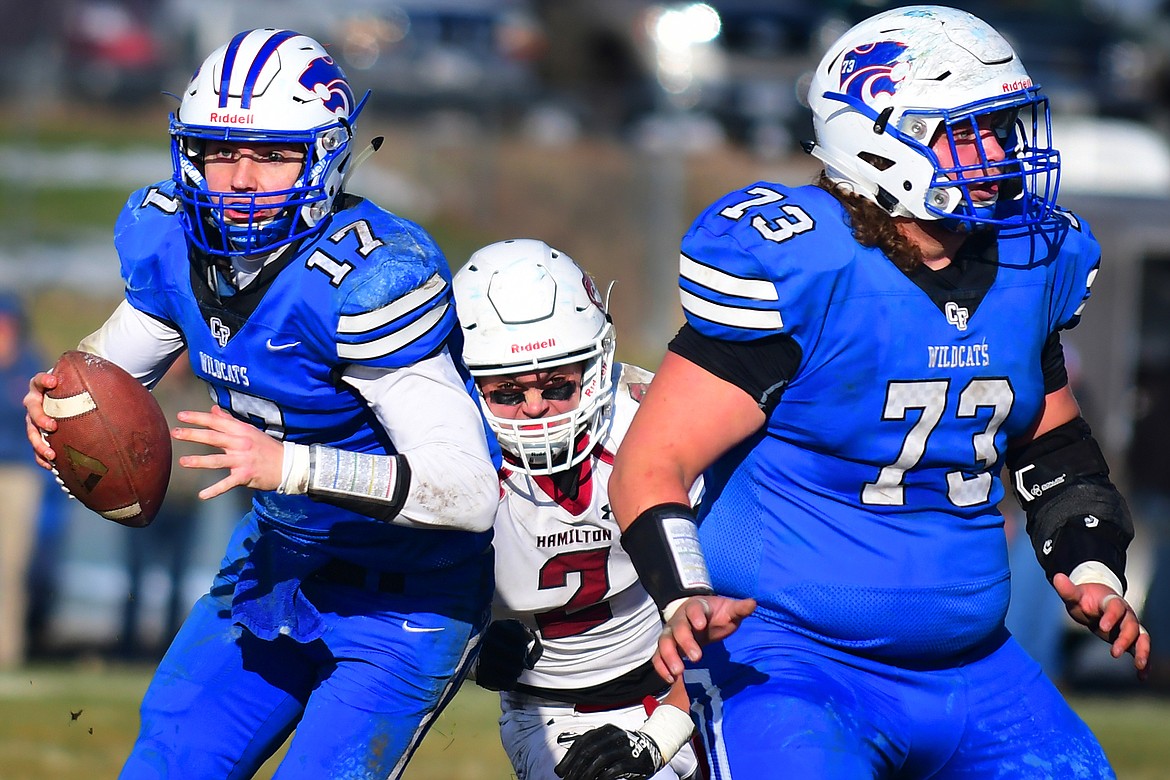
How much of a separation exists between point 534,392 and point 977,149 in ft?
4.36

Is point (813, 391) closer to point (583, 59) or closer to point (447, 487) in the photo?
point (447, 487)

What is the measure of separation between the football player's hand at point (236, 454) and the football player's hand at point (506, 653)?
130cm

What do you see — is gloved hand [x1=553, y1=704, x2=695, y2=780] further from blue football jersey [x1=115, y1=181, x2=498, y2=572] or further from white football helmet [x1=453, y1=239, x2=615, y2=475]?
white football helmet [x1=453, y1=239, x2=615, y2=475]

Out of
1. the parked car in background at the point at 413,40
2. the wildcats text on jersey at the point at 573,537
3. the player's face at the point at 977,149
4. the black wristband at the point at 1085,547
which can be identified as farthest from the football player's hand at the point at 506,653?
the parked car in background at the point at 413,40

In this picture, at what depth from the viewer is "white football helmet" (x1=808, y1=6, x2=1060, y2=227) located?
3.21 metres

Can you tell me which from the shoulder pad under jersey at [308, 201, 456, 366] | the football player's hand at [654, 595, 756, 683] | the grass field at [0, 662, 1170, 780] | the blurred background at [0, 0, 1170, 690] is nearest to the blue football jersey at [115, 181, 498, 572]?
the shoulder pad under jersey at [308, 201, 456, 366]

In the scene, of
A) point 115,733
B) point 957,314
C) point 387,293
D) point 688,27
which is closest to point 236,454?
point 387,293

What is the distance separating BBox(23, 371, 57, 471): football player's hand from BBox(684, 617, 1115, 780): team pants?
4.78ft

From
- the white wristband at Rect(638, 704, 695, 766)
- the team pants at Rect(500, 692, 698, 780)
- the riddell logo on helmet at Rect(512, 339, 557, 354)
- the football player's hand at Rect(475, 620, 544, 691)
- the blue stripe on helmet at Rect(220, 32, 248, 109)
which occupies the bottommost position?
the team pants at Rect(500, 692, 698, 780)

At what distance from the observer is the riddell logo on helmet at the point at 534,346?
404 centimetres

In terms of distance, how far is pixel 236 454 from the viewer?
10.1 ft

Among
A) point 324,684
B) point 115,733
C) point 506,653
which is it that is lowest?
point 115,733

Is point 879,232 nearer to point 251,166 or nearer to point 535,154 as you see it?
point 251,166

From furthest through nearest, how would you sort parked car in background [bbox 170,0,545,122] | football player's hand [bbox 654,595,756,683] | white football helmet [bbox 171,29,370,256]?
parked car in background [bbox 170,0,545,122] → white football helmet [bbox 171,29,370,256] → football player's hand [bbox 654,595,756,683]
